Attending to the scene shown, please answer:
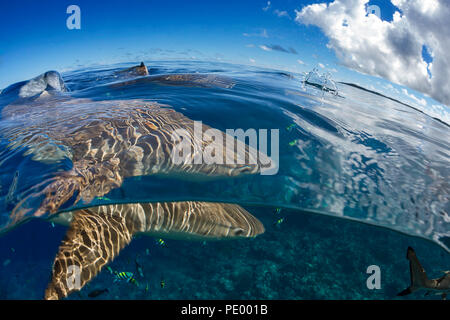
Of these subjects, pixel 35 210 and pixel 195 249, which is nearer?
pixel 35 210

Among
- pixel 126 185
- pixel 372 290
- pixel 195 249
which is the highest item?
pixel 126 185

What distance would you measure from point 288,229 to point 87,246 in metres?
3.86

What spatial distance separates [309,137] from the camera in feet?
17.5

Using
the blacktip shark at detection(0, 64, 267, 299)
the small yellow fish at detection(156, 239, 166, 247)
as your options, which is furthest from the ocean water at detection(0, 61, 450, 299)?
the blacktip shark at detection(0, 64, 267, 299)

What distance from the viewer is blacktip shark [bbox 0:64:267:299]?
3.40 metres

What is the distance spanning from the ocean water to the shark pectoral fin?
188 mm

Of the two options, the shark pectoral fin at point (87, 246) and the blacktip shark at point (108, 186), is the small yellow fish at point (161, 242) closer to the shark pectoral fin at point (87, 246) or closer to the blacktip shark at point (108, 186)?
the blacktip shark at point (108, 186)

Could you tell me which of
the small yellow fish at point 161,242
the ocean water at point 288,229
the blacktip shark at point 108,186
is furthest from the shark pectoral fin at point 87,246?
the small yellow fish at point 161,242

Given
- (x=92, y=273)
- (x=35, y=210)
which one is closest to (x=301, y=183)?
(x=92, y=273)

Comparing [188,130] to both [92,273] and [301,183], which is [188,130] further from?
[92,273]

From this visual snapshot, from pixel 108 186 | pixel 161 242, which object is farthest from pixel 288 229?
pixel 108 186
